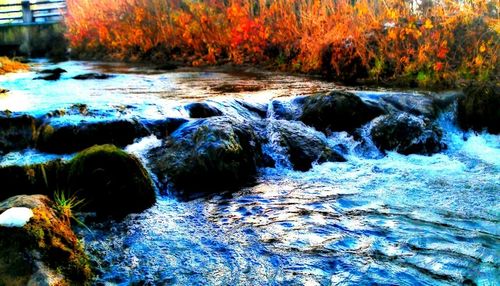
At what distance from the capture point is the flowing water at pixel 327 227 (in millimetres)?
3482

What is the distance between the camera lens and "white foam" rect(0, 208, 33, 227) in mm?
3068

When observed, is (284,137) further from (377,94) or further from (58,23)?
(58,23)

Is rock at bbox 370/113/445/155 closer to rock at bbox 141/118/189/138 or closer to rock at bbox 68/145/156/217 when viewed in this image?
rock at bbox 141/118/189/138

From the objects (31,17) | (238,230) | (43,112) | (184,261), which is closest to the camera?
(184,261)

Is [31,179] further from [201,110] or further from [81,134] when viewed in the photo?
[201,110]

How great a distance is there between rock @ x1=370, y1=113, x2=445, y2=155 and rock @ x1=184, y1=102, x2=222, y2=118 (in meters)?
2.34

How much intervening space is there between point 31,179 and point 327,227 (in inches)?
116

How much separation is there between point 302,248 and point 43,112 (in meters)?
4.32

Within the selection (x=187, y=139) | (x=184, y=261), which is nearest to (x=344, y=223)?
(x=184, y=261)

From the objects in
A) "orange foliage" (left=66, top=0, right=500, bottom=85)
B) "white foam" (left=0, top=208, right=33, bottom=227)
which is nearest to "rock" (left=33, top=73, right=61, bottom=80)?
"orange foliage" (left=66, top=0, right=500, bottom=85)

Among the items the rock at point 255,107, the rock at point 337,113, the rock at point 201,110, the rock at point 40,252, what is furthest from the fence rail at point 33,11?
the rock at point 40,252

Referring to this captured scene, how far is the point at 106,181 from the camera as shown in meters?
4.75

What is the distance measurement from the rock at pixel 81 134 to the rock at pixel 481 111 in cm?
510

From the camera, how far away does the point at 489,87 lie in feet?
26.1
